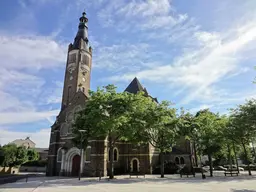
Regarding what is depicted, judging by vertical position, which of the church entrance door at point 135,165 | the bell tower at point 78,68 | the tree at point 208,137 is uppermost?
the bell tower at point 78,68

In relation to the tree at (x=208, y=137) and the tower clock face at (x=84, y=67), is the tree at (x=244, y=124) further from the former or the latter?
the tower clock face at (x=84, y=67)

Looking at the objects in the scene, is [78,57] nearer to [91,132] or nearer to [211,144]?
[91,132]

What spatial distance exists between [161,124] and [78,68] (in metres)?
24.7

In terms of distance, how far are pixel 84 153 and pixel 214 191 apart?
1954 centimetres

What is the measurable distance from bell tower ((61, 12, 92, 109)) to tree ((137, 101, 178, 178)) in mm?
19892

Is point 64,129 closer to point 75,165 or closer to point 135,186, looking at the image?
point 75,165

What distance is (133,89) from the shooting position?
3847 centimetres

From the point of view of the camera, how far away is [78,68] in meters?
41.4

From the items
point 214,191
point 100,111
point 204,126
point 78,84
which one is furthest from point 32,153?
point 214,191

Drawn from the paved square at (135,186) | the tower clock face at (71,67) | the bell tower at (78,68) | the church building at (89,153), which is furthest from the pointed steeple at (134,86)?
the paved square at (135,186)

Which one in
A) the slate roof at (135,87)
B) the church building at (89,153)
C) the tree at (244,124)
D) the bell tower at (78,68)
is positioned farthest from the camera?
the bell tower at (78,68)

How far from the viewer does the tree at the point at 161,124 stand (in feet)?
77.5

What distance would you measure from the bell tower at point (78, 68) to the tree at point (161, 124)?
19.9 m

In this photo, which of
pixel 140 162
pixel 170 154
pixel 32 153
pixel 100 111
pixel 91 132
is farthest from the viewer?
pixel 32 153
